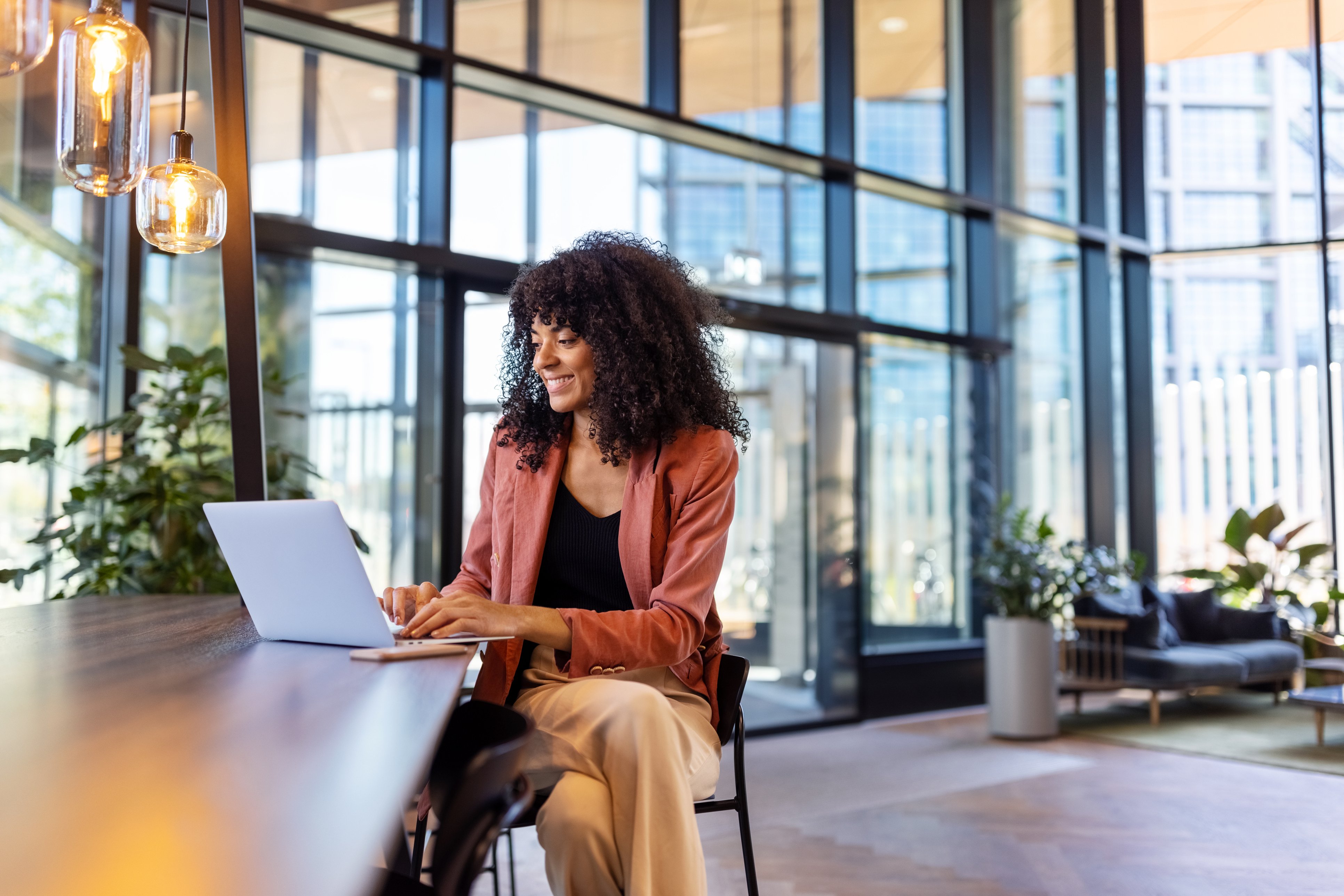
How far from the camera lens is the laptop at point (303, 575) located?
1369mm

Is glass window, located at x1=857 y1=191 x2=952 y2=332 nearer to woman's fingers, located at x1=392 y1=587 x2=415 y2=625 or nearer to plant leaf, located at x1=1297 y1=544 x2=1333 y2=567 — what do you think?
plant leaf, located at x1=1297 y1=544 x2=1333 y2=567

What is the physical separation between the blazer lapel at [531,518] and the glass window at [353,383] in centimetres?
237

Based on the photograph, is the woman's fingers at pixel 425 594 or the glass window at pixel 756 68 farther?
the glass window at pixel 756 68

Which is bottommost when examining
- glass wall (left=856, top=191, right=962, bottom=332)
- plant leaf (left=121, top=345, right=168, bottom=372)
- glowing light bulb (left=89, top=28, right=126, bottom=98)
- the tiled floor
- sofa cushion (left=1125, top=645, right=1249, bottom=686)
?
the tiled floor

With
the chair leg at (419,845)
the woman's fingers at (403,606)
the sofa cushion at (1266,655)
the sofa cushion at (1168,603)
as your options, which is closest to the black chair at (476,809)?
the chair leg at (419,845)

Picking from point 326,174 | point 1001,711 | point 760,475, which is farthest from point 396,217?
point 1001,711

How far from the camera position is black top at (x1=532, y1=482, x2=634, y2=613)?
1.89m

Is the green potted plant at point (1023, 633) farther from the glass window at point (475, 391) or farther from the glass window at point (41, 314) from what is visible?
the glass window at point (41, 314)

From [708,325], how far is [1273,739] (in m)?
4.56

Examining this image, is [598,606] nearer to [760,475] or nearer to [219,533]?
[219,533]

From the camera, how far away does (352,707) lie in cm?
101

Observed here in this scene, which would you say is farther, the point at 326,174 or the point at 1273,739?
the point at 1273,739

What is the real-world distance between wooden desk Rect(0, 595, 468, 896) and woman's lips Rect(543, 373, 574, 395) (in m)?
0.70

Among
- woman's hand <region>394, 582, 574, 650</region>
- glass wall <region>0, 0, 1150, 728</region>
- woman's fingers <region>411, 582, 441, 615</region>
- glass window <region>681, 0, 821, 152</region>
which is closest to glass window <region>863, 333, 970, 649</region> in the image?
glass wall <region>0, 0, 1150, 728</region>
